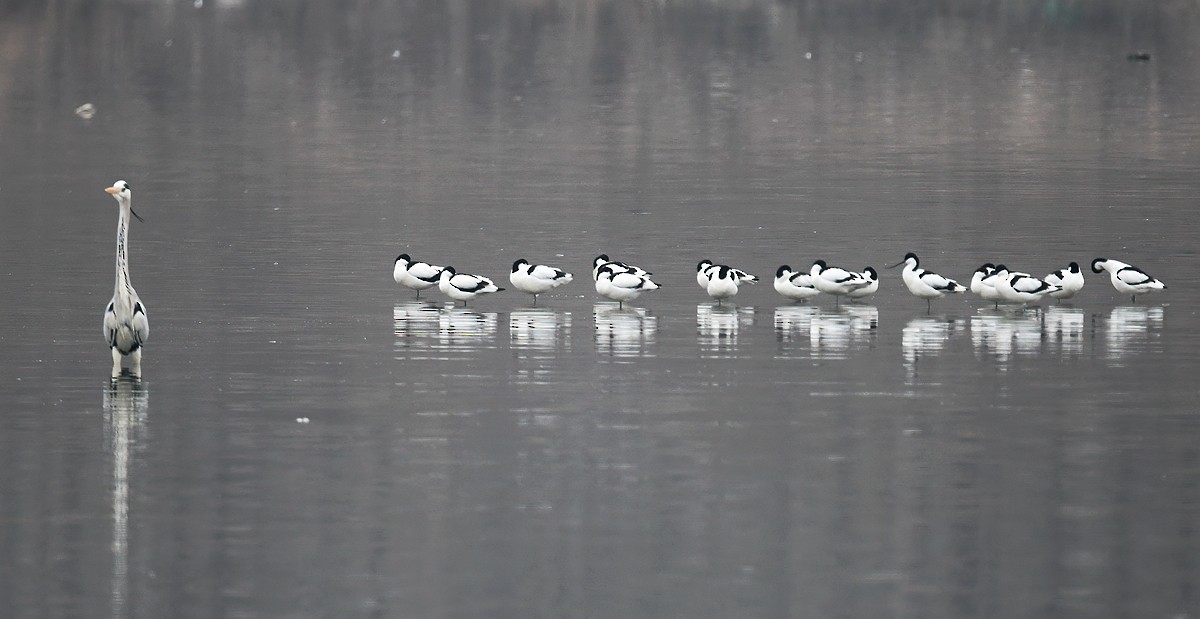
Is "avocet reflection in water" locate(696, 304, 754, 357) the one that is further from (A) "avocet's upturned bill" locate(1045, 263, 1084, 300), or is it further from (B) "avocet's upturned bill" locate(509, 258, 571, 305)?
(A) "avocet's upturned bill" locate(1045, 263, 1084, 300)

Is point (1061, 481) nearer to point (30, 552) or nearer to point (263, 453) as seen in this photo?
point (263, 453)

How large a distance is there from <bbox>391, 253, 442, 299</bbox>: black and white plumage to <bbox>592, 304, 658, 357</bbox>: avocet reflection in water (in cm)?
205

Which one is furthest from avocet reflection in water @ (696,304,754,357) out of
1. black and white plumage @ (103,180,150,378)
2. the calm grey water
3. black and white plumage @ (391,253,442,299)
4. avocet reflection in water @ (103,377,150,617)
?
avocet reflection in water @ (103,377,150,617)

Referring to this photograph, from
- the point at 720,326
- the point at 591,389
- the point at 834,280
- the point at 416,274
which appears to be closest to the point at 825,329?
the point at 720,326

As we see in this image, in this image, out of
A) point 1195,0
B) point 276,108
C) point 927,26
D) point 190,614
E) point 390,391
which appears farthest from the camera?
point 1195,0

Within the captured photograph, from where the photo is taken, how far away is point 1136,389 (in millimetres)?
19375

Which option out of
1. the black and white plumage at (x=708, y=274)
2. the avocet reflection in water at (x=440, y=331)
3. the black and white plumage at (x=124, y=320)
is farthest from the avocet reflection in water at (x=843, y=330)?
the black and white plumage at (x=124, y=320)

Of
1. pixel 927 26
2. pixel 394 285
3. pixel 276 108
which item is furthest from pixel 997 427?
pixel 927 26

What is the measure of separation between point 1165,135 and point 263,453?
4261 centimetres

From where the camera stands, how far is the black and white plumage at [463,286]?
25.7m

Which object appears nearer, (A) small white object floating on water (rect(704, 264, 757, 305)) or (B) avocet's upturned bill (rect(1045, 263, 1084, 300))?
(B) avocet's upturned bill (rect(1045, 263, 1084, 300))

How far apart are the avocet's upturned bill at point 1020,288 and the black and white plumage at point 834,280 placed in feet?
5.35

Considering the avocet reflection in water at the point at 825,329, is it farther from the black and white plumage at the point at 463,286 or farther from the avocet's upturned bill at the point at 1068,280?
the black and white plumage at the point at 463,286

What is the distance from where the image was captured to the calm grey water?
12984 millimetres
